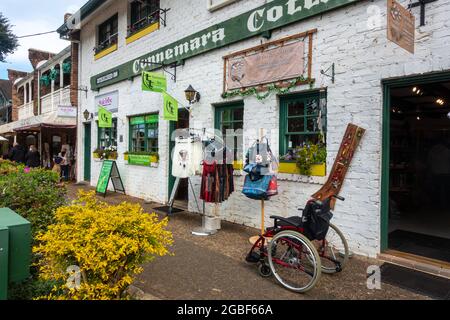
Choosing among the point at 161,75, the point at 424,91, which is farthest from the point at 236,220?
the point at 424,91

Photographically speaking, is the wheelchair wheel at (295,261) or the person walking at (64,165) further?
the person walking at (64,165)

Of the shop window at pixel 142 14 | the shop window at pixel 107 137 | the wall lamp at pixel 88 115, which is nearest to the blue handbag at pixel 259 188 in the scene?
the shop window at pixel 142 14

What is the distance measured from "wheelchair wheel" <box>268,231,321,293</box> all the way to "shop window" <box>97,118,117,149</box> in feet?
29.1

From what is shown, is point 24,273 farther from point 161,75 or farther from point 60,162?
point 60,162

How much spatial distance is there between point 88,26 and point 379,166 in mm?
12690

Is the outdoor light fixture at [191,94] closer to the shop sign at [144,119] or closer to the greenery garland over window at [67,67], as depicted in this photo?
the shop sign at [144,119]

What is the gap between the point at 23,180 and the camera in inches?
174

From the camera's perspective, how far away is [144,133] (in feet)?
32.5

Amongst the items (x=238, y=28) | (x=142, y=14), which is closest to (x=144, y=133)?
(x=142, y=14)

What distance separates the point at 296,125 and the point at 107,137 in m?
8.24

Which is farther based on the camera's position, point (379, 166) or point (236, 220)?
point (236, 220)

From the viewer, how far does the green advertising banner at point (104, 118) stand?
412 inches

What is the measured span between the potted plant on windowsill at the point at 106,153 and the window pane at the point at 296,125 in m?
7.03

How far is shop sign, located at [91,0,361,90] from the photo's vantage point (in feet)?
18.0
